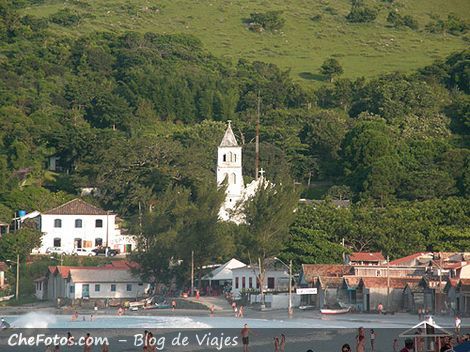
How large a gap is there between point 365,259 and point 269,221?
5655mm

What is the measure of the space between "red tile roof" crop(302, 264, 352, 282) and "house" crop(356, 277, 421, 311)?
6.29m

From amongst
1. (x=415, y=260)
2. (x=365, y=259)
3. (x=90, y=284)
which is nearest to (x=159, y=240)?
(x=90, y=284)

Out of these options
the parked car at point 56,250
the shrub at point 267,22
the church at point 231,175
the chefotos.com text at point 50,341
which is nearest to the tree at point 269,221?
the church at point 231,175

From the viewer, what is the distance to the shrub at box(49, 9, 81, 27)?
621 feet

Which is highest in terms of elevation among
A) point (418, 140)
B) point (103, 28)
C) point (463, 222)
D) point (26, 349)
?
point (103, 28)

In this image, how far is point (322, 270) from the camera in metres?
92.2

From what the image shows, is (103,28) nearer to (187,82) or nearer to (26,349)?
(187,82)

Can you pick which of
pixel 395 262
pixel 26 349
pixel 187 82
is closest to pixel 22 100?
pixel 187 82

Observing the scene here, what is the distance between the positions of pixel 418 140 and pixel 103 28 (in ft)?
215

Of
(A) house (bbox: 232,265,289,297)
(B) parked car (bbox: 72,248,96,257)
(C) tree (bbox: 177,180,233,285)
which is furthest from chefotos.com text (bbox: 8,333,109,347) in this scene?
(B) parked car (bbox: 72,248,96,257)

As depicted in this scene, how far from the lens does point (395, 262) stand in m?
95.9

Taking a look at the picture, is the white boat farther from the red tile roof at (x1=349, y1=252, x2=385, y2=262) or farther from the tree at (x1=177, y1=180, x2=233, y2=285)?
the tree at (x1=177, y1=180, x2=233, y2=285)

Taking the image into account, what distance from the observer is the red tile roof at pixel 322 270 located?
299 ft

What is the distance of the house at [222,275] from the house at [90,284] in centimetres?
369
